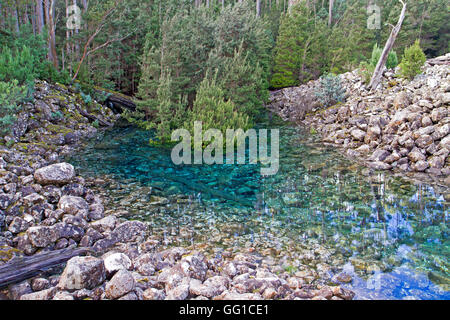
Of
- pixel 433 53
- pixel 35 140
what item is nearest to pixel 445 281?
pixel 35 140

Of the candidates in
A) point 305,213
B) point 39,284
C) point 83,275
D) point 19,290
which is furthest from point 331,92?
point 19,290

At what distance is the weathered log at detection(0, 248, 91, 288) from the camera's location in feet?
16.8

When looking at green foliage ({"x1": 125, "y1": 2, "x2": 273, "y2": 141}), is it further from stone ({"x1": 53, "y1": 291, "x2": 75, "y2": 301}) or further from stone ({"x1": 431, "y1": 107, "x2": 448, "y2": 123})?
stone ({"x1": 53, "y1": 291, "x2": 75, "y2": 301})

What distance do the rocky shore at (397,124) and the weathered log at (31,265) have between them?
1154 centimetres

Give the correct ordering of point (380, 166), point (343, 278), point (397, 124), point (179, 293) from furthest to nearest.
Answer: point (397, 124) → point (380, 166) → point (343, 278) → point (179, 293)

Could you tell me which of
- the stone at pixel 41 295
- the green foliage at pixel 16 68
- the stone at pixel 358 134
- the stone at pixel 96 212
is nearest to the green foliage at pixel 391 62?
the stone at pixel 358 134

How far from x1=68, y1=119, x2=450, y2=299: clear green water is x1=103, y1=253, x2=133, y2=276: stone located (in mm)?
1276

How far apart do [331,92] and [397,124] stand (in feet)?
28.5

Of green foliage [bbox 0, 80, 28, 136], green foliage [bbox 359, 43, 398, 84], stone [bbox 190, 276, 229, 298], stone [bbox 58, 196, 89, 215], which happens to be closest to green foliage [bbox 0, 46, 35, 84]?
green foliage [bbox 0, 80, 28, 136]

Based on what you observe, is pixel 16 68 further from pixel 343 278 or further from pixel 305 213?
pixel 343 278

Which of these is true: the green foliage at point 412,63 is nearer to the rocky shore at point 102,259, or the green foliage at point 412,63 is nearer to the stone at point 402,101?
the stone at point 402,101

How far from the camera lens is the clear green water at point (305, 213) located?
6132 mm

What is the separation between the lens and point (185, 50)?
19500mm
